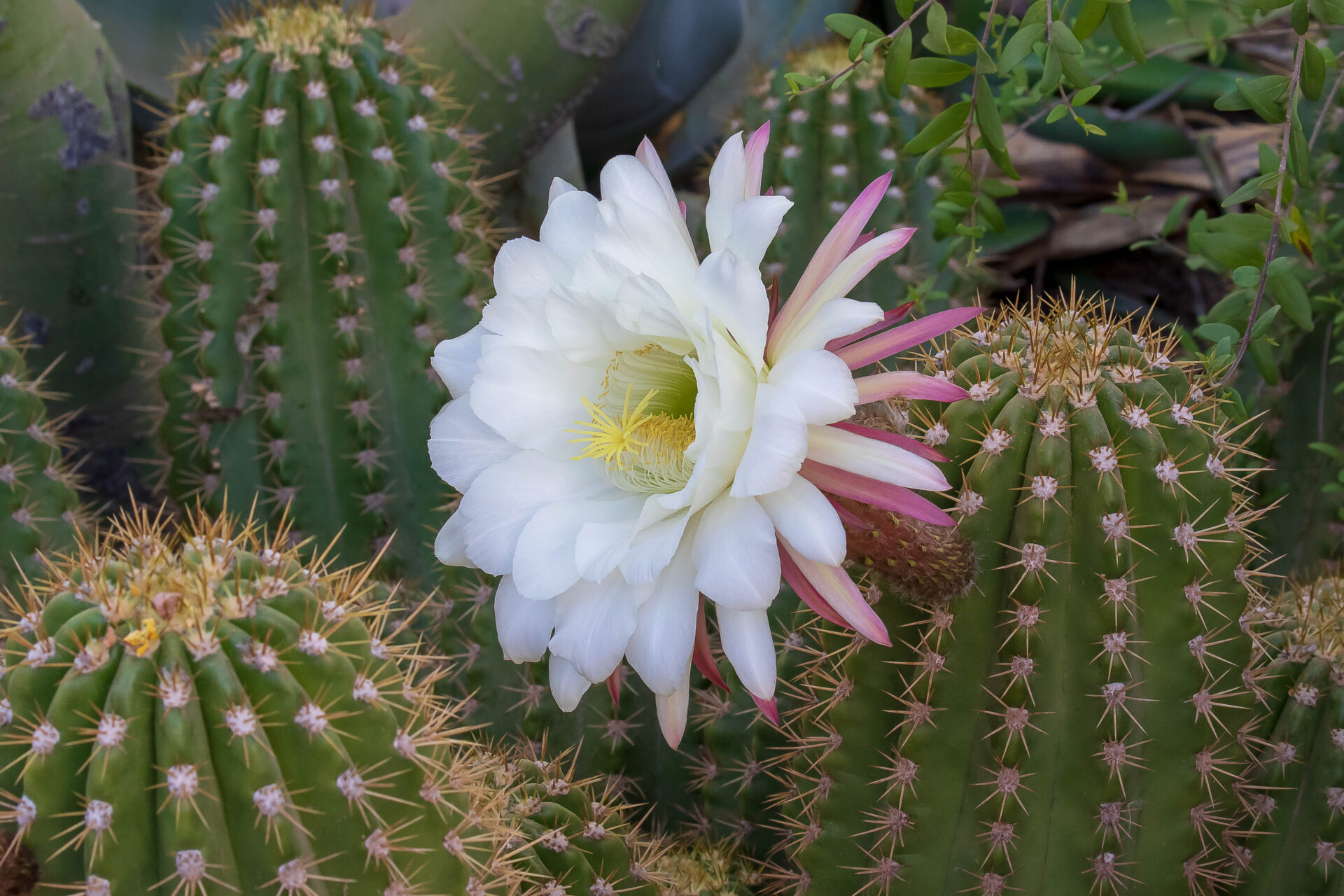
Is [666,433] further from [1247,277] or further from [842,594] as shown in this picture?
[1247,277]

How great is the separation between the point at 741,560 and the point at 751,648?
63 mm

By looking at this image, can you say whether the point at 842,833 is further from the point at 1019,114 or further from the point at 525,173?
the point at 1019,114

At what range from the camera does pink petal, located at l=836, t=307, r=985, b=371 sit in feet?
2.15

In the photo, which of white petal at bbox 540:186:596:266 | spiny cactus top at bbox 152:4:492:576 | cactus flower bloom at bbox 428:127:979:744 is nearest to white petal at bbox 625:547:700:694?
cactus flower bloom at bbox 428:127:979:744

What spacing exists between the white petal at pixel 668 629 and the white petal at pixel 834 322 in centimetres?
14

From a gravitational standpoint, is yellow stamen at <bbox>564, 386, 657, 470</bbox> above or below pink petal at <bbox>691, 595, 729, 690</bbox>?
above

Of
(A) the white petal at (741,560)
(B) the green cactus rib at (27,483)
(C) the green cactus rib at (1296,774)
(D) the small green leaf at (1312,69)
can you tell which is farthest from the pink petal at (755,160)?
(B) the green cactus rib at (27,483)

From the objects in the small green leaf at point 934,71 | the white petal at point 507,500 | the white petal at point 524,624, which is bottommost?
the white petal at point 524,624

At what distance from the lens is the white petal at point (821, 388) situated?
59 centimetres

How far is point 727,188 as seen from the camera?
0.69 m

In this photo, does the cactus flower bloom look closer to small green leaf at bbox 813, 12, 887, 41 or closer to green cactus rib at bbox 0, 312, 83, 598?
small green leaf at bbox 813, 12, 887, 41

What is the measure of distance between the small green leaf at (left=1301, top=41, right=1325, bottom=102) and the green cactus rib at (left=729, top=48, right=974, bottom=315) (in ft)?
2.01

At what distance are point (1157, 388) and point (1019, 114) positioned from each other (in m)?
1.23

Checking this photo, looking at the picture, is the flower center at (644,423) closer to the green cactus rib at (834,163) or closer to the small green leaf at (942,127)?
the small green leaf at (942,127)
